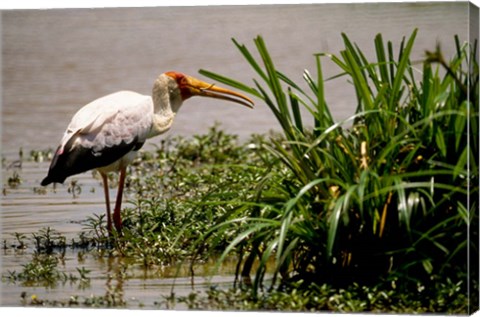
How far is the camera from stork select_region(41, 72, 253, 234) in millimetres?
8336

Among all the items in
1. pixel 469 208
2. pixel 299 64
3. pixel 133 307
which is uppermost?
pixel 299 64

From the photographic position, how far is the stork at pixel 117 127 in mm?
8336

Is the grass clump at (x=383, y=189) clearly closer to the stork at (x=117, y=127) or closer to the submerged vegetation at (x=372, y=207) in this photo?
the submerged vegetation at (x=372, y=207)

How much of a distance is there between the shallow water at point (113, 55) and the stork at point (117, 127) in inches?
10.8

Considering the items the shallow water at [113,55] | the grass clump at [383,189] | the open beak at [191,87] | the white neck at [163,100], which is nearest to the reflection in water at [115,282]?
the shallow water at [113,55]

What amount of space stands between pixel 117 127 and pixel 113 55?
65 cm

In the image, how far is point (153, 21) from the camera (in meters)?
7.94

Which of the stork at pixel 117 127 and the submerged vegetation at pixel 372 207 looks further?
the stork at pixel 117 127

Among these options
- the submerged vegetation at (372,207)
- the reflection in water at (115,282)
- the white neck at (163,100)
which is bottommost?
the reflection in water at (115,282)

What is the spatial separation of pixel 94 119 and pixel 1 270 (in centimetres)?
121

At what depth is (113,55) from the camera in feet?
29.4

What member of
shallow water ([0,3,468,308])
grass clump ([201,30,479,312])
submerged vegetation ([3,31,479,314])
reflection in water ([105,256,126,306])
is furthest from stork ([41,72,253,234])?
grass clump ([201,30,479,312])

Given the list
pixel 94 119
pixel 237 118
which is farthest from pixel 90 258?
pixel 237 118

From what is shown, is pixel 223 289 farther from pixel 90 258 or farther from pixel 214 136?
pixel 214 136
